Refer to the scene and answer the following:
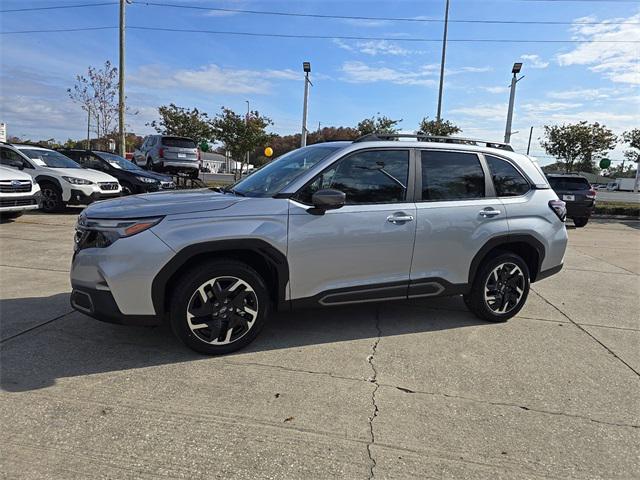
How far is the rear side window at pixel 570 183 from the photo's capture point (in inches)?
578

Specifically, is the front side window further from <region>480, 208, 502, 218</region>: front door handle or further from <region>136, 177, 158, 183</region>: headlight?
<region>136, 177, 158, 183</region>: headlight

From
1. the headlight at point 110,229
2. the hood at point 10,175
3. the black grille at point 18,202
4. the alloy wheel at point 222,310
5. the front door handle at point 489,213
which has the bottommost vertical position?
the alloy wheel at point 222,310

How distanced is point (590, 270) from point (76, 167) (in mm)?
12138

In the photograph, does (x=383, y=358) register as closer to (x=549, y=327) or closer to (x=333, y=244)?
A: (x=333, y=244)

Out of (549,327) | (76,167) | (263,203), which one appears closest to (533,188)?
(549,327)

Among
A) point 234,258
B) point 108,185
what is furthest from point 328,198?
point 108,185

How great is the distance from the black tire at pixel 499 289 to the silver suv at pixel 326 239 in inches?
0.5

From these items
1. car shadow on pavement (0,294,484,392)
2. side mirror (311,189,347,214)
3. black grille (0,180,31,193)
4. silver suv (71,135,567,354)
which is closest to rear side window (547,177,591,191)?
silver suv (71,135,567,354)

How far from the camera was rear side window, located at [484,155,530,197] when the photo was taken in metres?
4.75

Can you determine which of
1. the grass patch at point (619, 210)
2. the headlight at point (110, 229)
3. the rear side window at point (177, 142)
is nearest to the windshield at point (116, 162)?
the rear side window at point (177, 142)

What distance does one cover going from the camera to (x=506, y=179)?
4.82 meters

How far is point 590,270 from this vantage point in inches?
311

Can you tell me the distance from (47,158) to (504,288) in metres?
11.7

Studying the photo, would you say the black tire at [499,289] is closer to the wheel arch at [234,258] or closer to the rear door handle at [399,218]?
the rear door handle at [399,218]
